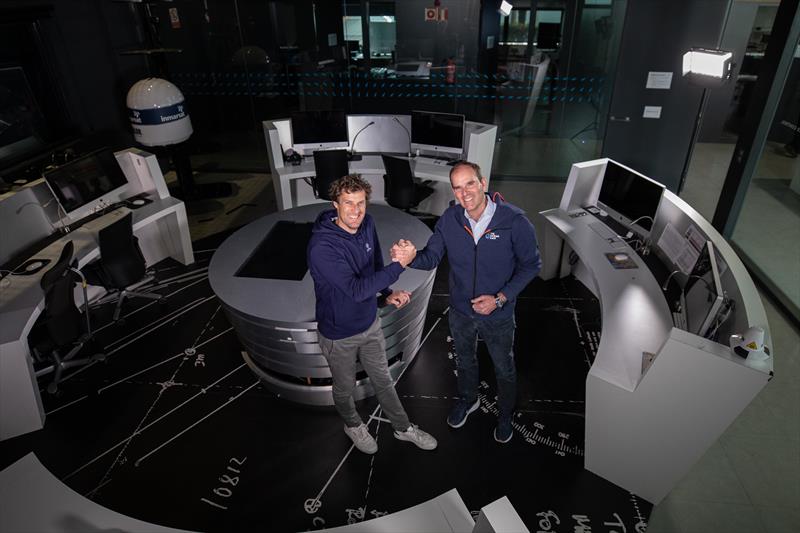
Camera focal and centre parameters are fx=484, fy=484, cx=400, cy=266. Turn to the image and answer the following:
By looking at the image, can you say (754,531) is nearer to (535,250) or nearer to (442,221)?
(535,250)

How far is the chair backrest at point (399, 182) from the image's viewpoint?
5043 mm

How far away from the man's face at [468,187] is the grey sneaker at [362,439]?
4.97ft

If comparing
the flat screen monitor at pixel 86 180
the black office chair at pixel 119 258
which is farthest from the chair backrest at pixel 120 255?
the flat screen monitor at pixel 86 180

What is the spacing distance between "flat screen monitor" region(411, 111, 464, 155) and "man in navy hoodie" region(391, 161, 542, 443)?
297 cm

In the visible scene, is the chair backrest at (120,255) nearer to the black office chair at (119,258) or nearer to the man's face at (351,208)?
the black office chair at (119,258)

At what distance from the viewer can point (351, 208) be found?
2268 mm

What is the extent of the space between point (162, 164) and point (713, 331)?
286 inches

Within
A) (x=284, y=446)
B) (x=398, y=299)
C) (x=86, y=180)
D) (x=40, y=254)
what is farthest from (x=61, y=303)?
(x=398, y=299)

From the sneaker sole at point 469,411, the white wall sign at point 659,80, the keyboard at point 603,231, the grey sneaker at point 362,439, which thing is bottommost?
the sneaker sole at point 469,411

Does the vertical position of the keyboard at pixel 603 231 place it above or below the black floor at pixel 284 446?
above

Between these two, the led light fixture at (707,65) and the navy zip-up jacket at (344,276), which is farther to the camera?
the led light fixture at (707,65)

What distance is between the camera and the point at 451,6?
6859mm

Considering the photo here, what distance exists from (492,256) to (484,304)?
0.25 metres

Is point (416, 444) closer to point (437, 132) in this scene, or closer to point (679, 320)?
point (679, 320)
